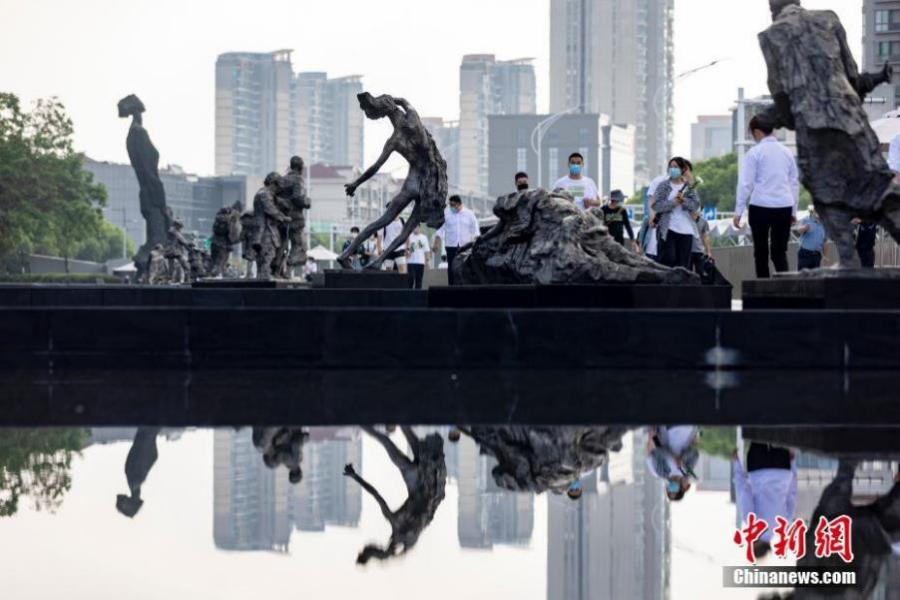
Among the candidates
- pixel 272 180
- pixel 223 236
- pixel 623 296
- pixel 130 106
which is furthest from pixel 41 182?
pixel 623 296

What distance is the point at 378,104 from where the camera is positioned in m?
17.9

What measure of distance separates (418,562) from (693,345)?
6.29 meters

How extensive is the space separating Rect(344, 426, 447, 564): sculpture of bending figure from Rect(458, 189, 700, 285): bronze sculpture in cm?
510

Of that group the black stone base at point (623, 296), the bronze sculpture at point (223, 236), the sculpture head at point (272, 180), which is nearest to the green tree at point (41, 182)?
the bronze sculpture at point (223, 236)

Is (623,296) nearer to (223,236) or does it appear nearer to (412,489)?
(412,489)

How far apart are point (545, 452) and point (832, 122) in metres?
5.27

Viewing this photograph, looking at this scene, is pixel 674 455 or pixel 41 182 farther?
pixel 41 182

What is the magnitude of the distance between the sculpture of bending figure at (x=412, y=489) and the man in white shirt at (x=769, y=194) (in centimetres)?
628

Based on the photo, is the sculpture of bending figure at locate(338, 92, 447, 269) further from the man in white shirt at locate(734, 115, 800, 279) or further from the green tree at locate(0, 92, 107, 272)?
the green tree at locate(0, 92, 107, 272)

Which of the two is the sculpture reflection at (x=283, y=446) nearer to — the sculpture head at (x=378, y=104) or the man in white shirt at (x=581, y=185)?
the sculpture head at (x=378, y=104)

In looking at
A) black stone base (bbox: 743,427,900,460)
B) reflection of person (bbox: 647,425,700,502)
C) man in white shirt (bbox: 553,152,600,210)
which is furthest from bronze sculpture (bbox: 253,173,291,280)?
black stone base (bbox: 743,427,900,460)

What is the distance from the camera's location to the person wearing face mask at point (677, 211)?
17.2 metres

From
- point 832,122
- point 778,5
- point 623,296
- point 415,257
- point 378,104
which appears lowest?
point 623,296

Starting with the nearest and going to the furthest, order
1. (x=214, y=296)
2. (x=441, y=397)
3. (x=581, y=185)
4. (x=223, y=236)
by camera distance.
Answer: (x=441, y=397) → (x=581, y=185) → (x=214, y=296) → (x=223, y=236)
